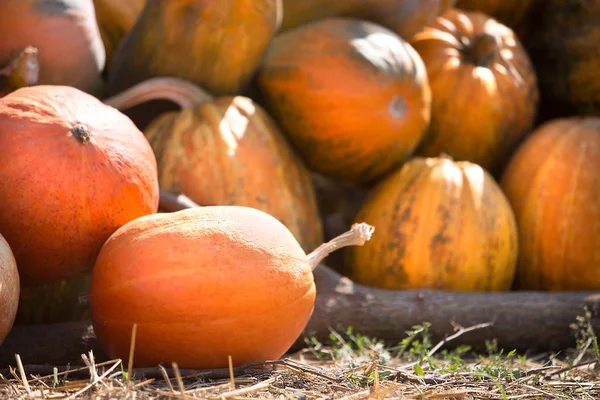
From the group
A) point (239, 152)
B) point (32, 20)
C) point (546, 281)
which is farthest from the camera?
point (546, 281)

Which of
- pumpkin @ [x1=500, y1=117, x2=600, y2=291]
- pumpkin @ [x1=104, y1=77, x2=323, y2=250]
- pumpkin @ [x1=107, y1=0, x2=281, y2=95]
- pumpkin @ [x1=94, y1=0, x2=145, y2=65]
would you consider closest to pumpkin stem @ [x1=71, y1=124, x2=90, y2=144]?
pumpkin @ [x1=104, y1=77, x2=323, y2=250]

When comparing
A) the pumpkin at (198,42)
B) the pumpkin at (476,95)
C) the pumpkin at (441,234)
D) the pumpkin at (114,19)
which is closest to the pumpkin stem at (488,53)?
the pumpkin at (476,95)

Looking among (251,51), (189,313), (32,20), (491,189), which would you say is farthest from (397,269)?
(32,20)

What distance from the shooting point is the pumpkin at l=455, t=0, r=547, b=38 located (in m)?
3.82

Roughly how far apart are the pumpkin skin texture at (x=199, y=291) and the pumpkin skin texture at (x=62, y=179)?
0.36 feet

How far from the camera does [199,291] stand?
1.66 meters

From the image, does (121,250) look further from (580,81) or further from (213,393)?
(580,81)

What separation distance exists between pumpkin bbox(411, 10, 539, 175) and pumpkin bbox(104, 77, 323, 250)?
31.8 inches

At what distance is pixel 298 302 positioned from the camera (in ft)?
5.79

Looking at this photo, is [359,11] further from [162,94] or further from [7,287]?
[7,287]

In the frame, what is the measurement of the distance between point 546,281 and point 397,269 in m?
0.66

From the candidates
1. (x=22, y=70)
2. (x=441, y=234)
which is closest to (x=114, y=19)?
(x=22, y=70)

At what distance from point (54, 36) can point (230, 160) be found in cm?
70

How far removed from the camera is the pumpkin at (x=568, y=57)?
3432 mm
